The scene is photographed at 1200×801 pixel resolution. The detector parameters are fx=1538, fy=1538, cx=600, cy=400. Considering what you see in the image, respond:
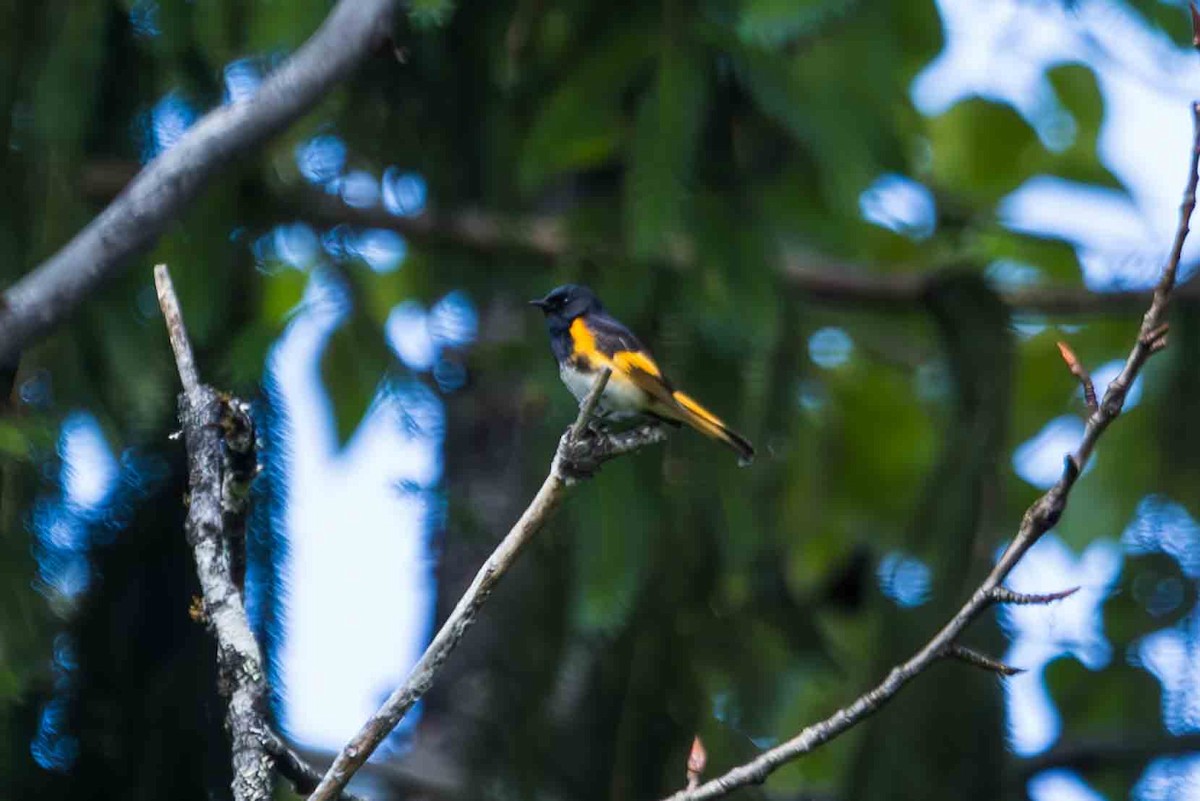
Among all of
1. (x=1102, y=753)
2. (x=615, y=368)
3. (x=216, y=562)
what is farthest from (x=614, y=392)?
(x=1102, y=753)

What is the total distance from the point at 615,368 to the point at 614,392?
60 mm

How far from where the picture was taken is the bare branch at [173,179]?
264cm

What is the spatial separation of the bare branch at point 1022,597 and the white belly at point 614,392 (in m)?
1.40

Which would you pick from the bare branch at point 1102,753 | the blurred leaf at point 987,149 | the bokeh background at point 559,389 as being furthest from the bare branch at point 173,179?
the blurred leaf at point 987,149

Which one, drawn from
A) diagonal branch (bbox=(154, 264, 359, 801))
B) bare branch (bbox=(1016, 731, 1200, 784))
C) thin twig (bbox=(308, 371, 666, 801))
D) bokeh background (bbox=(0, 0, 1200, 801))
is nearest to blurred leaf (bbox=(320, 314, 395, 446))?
bokeh background (bbox=(0, 0, 1200, 801))

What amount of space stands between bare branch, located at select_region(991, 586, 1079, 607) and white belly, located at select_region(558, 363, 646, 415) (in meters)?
1.40

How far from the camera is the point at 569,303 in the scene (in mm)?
3762

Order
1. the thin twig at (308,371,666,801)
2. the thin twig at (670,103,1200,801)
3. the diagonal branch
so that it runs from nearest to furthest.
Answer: the thin twig at (670,103,1200,801) < the thin twig at (308,371,666,801) < the diagonal branch

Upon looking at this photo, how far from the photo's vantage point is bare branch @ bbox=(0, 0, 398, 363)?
264cm

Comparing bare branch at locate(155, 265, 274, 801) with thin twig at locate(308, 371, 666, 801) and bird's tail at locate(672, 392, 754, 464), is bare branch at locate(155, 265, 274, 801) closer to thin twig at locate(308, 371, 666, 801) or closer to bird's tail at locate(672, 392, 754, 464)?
thin twig at locate(308, 371, 666, 801)

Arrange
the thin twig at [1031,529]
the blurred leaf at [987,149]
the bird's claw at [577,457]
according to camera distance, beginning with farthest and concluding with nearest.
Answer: the blurred leaf at [987,149] → the bird's claw at [577,457] → the thin twig at [1031,529]

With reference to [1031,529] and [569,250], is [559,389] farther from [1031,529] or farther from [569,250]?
[1031,529]

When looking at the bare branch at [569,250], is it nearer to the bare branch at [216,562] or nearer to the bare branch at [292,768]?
the bare branch at [216,562]

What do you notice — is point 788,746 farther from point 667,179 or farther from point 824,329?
point 824,329
